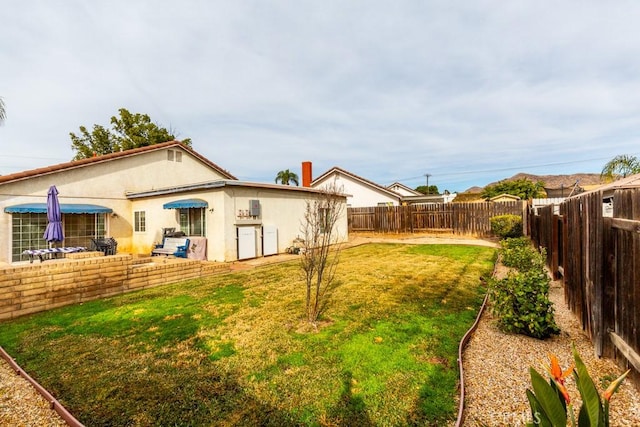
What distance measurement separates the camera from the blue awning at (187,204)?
1211 centimetres

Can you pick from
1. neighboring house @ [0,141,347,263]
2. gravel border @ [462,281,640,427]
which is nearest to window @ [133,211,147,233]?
neighboring house @ [0,141,347,263]

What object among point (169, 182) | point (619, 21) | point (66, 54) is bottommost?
point (169, 182)

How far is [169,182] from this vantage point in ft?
56.5

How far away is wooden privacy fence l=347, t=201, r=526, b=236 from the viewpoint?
19.5m

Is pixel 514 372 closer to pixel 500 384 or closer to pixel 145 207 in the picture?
pixel 500 384

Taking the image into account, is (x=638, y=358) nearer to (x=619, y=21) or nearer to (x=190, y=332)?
(x=190, y=332)

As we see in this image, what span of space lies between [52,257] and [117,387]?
11.8 m

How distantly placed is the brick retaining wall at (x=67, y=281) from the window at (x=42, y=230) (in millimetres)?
7491

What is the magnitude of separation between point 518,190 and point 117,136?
5554cm

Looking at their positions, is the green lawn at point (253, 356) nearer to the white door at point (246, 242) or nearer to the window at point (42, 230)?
the white door at point (246, 242)

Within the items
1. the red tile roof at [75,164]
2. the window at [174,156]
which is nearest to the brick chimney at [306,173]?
the red tile roof at [75,164]

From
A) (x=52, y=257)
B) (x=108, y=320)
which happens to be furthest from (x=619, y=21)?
(x=52, y=257)

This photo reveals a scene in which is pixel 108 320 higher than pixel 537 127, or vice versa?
pixel 537 127

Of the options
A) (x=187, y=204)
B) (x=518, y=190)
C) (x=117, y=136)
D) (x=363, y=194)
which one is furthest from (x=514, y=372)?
(x=518, y=190)
